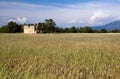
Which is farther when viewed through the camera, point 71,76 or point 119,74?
point 119,74

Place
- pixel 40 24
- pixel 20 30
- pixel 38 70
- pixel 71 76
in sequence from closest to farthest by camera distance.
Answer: pixel 71 76, pixel 38 70, pixel 40 24, pixel 20 30

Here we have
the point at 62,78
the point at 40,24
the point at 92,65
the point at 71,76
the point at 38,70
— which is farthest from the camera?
the point at 40,24

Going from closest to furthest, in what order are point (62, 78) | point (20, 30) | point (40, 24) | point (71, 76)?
1. point (62, 78)
2. point (71, 76)
3. point (40, 24)
4. point (20, 30)

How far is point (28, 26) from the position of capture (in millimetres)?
88250

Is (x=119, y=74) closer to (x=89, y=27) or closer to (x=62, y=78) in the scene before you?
(x=62, y=78)

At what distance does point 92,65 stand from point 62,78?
2.91 meters

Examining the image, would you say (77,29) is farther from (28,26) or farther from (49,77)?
(49,77)

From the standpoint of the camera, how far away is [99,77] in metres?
6.88

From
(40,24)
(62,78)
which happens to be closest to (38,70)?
(62,78)

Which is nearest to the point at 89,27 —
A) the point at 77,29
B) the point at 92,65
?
the point at 77,29

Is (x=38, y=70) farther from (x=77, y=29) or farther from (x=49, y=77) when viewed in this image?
(x=77, y=29)

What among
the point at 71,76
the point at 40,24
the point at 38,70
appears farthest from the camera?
the point at 40,24

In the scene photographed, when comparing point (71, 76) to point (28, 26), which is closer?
point (71, 76)

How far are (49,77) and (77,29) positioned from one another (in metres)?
92.0
